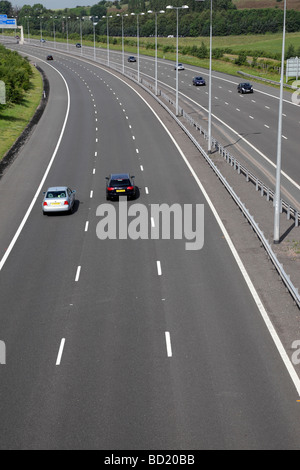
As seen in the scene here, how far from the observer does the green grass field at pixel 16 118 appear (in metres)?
53.9

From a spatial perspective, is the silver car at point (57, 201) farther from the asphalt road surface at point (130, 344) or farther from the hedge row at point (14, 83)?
the hedge row at point (14, 83)

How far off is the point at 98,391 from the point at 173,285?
808 centimetres

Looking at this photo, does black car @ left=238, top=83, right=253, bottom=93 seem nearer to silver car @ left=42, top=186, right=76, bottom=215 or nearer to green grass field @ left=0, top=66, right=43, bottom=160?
green grass field @ left=0, top=66, right=43, bottom=160

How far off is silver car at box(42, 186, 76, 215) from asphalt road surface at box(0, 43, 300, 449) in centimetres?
56

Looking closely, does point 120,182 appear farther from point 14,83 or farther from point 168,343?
point 14,83

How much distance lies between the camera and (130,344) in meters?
19.1

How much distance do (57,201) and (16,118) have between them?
3252 cm

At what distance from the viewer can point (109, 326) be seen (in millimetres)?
20438

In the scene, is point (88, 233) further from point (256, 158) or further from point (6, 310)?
point (256, 158)

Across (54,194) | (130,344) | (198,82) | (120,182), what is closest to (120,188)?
(120,182)

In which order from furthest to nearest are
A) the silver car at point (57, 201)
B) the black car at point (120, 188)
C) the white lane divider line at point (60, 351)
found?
the black car at point (120, 188) < the silver car at point (57, 201) < the white lane divider line at point (60, 351)

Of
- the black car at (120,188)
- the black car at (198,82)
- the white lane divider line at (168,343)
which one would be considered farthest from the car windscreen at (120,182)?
the black car at (198,82)

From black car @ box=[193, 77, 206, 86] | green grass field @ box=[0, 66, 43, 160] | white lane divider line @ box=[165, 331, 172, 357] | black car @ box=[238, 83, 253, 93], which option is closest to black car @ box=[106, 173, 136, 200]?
green grass field @ box=[0, 66, 43, 160]

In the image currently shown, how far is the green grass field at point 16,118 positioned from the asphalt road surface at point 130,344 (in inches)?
701
